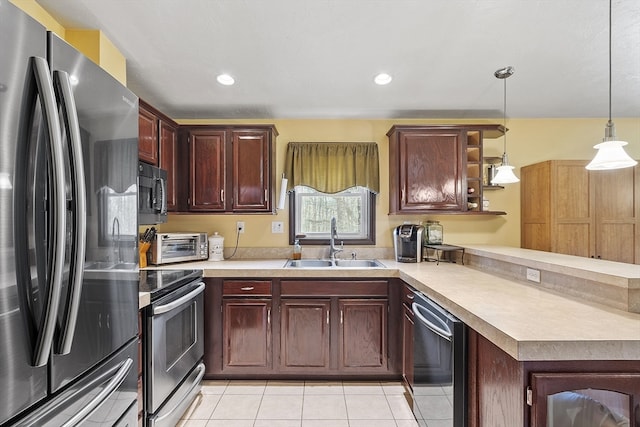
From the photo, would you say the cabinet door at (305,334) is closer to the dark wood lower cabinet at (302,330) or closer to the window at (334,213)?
the dark wood lower cabinet at (302,330)

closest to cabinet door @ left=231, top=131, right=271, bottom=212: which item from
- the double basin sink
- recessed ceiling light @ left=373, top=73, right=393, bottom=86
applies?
the double basin sink

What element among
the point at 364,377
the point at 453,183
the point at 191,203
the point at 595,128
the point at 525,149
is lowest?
the point at 364,377

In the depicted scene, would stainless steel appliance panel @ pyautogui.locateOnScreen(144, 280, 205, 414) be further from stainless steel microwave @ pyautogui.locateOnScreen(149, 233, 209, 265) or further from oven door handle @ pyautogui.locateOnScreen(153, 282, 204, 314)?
stainless steel microwave @ pyautogui.locateOnScreen(149, 233, 209, 265)

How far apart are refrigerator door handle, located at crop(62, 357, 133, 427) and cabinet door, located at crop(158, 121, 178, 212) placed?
1.71 metres

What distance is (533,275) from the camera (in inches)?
75.0

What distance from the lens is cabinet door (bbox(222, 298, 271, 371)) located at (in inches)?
98.1

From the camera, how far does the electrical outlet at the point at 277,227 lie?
320 cm

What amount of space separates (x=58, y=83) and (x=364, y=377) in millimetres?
2608

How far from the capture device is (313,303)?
2506mm

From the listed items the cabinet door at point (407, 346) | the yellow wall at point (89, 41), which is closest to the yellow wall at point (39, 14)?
the yellow wall at point (89, 41)

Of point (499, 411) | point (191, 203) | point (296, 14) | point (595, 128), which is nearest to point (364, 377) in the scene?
point (499, 411)

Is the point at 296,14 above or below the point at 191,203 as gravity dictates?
above

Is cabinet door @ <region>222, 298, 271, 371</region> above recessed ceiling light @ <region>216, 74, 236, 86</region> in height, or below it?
Result: below

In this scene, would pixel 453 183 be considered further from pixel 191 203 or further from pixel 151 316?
pixel 151 316
